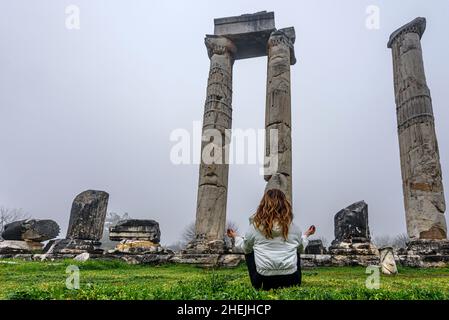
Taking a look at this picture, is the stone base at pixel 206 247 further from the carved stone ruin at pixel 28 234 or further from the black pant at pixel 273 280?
the carved stone ruin at pixel 28 234

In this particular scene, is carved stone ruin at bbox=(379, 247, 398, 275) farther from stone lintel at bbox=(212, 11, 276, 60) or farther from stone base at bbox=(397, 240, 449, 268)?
stone lintel at bbox=(212, 11, 276, 60)

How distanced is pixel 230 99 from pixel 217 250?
688 cm

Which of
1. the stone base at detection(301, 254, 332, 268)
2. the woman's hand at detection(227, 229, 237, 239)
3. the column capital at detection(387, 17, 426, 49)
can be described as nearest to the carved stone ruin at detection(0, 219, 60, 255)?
the stone base at detection(301, 254, 332, 268)

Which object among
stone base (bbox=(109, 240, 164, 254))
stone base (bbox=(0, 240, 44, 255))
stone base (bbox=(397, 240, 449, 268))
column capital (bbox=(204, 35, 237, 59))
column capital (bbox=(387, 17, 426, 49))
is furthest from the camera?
column capital (bbox=(204, 35, 237, 59))

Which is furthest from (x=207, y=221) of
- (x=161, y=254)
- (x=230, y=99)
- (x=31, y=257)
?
(x=31, y=257)

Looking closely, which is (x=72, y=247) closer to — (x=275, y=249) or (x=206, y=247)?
(x=206, y=247)

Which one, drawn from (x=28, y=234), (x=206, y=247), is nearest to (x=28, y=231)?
(x=28, y=234)

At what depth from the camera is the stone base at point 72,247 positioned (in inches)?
538

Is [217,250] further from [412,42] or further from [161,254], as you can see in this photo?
[412,42]

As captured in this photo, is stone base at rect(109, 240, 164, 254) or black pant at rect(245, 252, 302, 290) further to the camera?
stone base at rect(109, 240, 164, 254)

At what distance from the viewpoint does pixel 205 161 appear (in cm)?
1366

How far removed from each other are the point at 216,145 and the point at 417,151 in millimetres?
7663

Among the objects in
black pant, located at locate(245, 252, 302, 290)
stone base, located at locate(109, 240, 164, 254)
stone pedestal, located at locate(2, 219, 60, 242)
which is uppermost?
stone pedestal, located at locate(2, 219, 60, 242)

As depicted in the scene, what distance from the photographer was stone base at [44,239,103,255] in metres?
13.7
